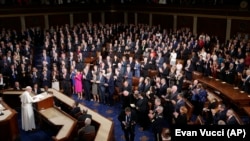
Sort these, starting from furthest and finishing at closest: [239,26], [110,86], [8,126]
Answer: [239,26] → [110,86] → [8,126]

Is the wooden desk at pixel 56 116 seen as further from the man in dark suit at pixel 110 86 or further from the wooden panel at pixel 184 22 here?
the wooden panel at pixel 184 22

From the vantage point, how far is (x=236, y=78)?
38.7 ft

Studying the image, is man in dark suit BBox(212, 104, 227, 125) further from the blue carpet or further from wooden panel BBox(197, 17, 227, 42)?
wooden panel BBox(197, 17, 227, 42)

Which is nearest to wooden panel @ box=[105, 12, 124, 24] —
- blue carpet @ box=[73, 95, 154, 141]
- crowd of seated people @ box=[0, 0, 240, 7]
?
crowd of seated people @ box=[0, 0, 240, 7]

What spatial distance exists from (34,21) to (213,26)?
12849 mm

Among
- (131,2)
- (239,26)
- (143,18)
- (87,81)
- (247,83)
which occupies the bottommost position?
(87,81)

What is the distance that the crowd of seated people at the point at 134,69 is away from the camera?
10.2m

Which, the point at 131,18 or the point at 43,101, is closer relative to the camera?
the point at 43,101

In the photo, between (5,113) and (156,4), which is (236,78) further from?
(156,4)

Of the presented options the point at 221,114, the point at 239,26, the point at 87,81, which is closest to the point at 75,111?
the point at 87,81

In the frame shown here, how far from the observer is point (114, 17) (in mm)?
26156

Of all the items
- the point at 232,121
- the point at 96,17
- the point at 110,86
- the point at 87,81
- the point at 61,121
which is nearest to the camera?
the point at 232,121

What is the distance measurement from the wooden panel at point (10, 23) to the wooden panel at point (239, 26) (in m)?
14.6

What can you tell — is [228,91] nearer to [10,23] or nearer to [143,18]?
[143,18]
